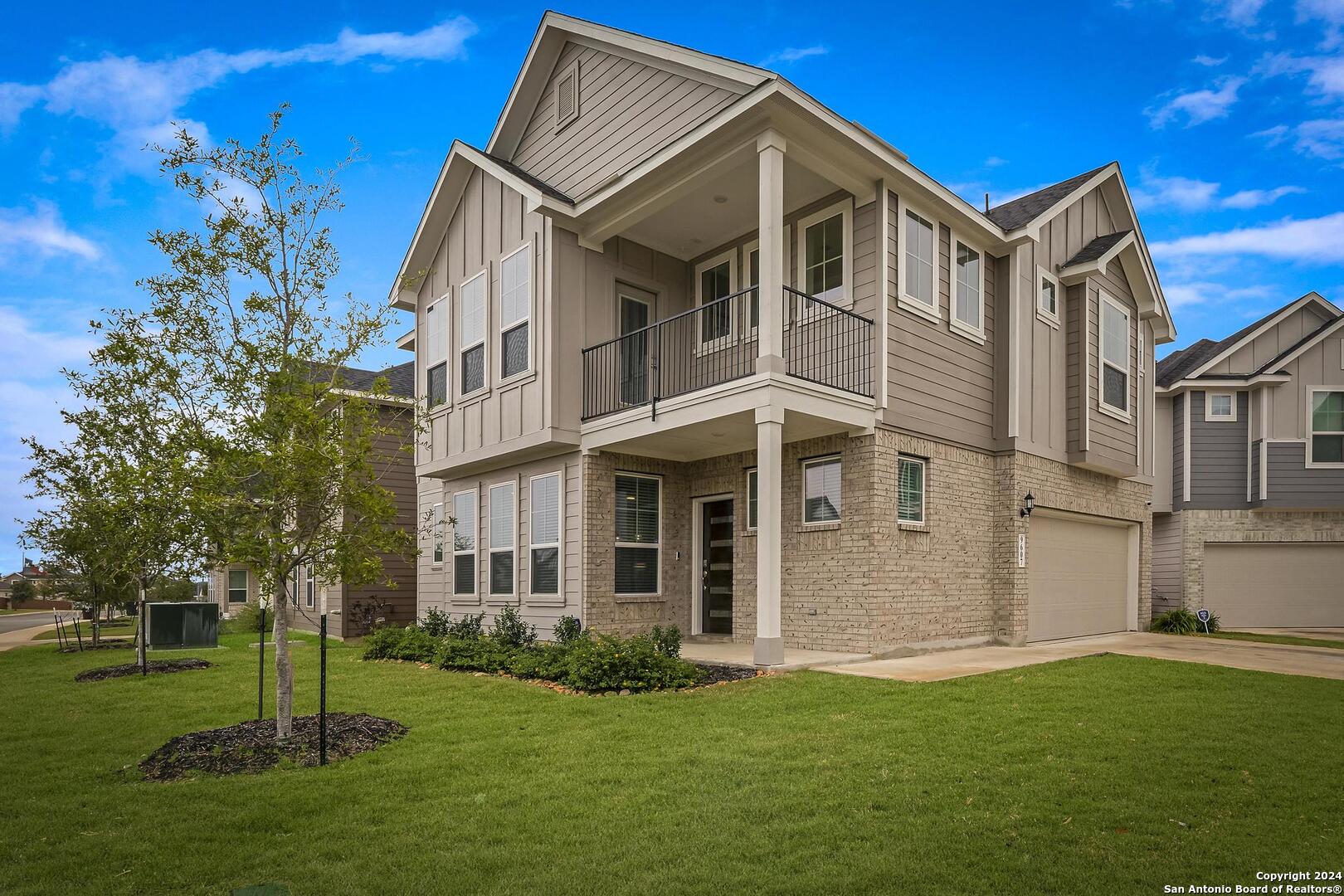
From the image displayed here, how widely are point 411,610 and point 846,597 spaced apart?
11.5 m

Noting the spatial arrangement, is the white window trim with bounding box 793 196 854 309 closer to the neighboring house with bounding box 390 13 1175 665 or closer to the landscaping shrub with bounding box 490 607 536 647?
the neighboring house with bounding box 390 13 1175 665

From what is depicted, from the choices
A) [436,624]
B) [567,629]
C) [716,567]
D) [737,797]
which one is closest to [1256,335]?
[716,567]

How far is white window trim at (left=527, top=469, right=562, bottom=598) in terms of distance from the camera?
12297mm

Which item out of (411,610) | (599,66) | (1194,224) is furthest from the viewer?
(1194,224)

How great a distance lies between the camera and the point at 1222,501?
63.3ft

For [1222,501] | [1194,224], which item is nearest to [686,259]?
[1222,501]

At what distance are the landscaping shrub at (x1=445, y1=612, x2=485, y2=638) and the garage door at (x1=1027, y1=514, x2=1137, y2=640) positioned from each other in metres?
8.52

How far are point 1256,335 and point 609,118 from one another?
16.1 metres

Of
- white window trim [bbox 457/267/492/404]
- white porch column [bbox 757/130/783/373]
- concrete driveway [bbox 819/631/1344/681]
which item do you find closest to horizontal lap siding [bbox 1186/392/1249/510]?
concrete driveway [bbox 819/631/1344/681]

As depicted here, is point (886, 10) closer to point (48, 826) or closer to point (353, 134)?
point (353, 134)

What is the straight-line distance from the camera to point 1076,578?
14.4 meters

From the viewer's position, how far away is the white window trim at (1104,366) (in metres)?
14.5

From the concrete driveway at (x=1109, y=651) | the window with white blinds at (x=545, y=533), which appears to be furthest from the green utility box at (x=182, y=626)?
the concrete driveway at (x=1109, y=651)

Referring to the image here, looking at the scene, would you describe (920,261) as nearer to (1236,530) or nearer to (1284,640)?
(1284,640)
